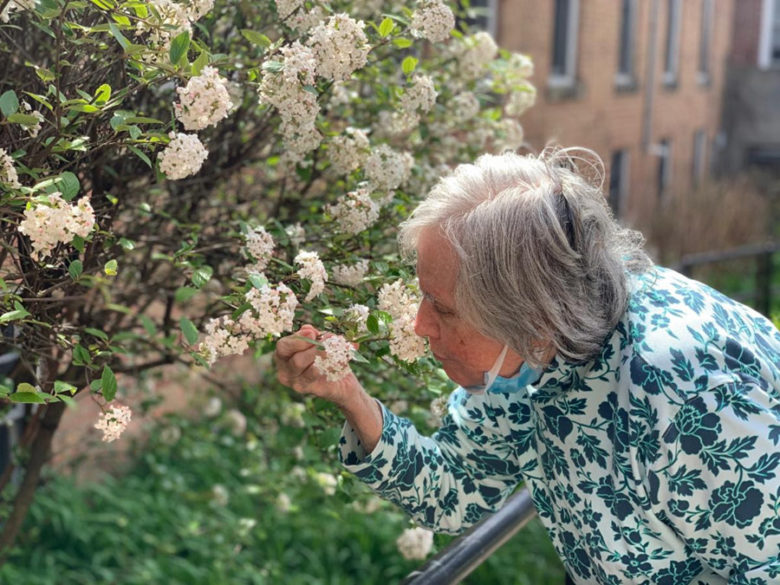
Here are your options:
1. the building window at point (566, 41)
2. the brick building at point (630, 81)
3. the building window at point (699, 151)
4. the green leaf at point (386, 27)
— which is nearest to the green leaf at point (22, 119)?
the green leaf at point (386, 27)

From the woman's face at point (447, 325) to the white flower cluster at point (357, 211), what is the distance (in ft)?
1.10

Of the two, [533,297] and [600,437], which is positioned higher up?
[533,297]

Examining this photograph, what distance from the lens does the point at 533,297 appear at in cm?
165

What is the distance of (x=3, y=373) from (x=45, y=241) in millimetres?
2063

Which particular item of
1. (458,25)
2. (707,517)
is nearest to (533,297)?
(707,517)

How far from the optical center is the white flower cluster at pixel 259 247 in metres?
1.84

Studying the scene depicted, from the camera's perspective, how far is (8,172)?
5.16 feet

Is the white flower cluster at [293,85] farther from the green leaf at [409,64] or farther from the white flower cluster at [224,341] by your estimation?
the green leaf at [409,64]

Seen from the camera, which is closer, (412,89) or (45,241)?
(45,241)

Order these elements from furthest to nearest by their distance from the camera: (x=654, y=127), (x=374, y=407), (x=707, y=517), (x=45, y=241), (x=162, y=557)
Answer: (x=654, y=127) < (x=162, y=557) < (x=374, y=407) < (x=707, y=517) < (x=45, y=241)

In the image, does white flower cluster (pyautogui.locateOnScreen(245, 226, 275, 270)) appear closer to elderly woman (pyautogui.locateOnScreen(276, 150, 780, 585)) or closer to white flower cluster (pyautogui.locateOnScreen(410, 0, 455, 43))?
elderly woman (pyautogui.locateOnScreen(276, 150, 780, 585))

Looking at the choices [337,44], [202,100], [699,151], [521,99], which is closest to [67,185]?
[202,100]

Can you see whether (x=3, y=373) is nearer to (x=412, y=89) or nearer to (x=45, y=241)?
(x=412, y=89)

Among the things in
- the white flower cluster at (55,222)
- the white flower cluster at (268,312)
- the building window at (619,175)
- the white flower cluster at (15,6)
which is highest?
the white flower cluster at (15,6)
